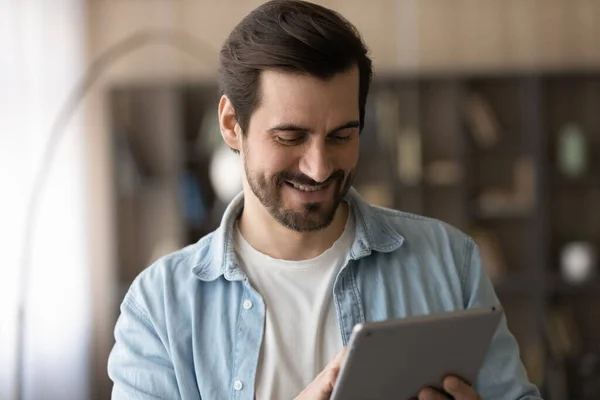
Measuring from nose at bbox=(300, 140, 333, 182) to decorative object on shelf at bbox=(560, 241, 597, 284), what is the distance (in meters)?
4.30

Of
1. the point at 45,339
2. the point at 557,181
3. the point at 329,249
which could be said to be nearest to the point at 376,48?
the point at 557,181

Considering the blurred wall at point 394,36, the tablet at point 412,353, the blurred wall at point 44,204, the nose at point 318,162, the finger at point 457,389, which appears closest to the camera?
the tablet at point 412,353

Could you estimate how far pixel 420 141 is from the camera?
19.0 ft

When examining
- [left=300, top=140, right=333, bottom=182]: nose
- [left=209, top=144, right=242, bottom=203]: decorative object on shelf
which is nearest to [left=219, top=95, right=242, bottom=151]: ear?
[left=300, top=140, right=333, bottom=182]: nose

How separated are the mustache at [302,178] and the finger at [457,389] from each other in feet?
1.37

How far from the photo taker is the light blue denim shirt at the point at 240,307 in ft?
5.59

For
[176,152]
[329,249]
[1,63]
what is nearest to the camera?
[329,249]

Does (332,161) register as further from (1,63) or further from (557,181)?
(557,181)

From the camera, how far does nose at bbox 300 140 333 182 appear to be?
1627 millimetres

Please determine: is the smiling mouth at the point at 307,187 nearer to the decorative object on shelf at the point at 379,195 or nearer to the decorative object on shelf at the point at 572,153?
the decorative object on shelf at the point at 379,195

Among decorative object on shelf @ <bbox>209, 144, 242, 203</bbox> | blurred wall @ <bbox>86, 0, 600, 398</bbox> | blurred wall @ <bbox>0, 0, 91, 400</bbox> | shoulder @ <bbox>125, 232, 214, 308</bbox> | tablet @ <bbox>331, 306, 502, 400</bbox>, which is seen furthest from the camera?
blurred wall @ <bbox>86, 0, 600, 398</bbox>

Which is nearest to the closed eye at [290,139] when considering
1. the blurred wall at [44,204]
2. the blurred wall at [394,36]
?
the blurred wall at [44,204]

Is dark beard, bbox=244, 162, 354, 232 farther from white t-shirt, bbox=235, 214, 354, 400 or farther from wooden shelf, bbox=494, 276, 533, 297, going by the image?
wooden shelf, bbox=494, 276, 533, 297

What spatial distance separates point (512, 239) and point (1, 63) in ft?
11.0
